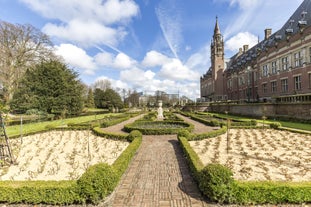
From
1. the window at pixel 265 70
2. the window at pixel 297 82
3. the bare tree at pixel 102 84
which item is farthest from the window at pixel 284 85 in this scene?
the bare tree at pixel 102 84

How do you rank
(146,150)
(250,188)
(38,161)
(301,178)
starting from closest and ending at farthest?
(250,188) → (301,178) → (38,161) → (146,150)

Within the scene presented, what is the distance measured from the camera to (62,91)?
26.1 m

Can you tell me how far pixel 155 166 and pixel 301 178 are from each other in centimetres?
445

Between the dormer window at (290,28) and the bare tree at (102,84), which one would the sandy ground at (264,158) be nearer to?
the dormer window at (290,28)

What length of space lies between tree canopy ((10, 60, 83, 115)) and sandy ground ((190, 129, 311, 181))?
2362 centimetres

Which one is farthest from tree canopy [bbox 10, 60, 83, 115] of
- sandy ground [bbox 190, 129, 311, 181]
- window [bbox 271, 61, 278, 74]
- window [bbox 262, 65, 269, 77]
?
window [bbox 262, 65, 269, 77]

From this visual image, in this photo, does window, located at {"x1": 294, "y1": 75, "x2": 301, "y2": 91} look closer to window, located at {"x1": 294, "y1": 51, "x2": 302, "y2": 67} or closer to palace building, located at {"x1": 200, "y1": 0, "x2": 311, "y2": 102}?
palace building, located at {"x1": 200, "y1": 0, "x2": 311, "y2": 102}

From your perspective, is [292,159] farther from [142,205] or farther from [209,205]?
[142,205]

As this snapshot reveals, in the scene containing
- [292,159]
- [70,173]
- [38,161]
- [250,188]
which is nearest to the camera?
[250,188]

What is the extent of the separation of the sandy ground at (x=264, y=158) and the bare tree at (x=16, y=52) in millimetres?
29456

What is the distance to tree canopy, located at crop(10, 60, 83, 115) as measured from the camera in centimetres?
2339

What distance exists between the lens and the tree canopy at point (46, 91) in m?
23.4

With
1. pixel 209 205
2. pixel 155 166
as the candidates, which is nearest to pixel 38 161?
pixel 155 166

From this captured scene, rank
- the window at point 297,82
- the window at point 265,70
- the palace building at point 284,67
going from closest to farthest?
1. the palace building at point 284,67
2. the window at point 297,82
3. the window at point 265,70
